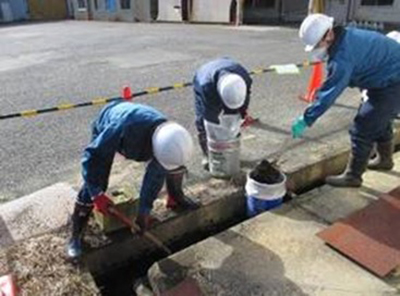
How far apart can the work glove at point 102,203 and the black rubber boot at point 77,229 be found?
82 mm

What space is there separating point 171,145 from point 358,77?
2.00 meters

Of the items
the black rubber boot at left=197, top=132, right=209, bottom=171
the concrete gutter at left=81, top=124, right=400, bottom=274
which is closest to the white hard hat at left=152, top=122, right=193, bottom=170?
Answer: the concrete gutter at left=81, top=124, right=400, bottom=274

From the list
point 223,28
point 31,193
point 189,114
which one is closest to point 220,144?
point 31,193

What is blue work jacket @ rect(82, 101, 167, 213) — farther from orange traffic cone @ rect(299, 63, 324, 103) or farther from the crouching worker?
orange traffic cone @ rect(299, 63, 324, 103)

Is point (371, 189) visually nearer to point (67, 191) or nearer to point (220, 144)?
point (220, 144)

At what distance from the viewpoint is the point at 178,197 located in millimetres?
3828

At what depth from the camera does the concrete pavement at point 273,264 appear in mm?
3023

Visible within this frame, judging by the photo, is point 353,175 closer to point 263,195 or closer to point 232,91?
point 263,195

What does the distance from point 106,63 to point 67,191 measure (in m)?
7.10

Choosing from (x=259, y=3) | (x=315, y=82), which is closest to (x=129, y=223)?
(x=315, y=82)

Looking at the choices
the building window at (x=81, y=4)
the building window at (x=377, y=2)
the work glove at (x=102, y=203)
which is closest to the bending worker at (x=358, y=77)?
the work glove at (x=102, y=203)

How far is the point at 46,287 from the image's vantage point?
9.83ft

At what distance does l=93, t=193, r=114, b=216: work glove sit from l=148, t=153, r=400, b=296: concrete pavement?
0.55 m

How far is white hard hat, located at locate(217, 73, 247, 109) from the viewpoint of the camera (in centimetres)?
381
